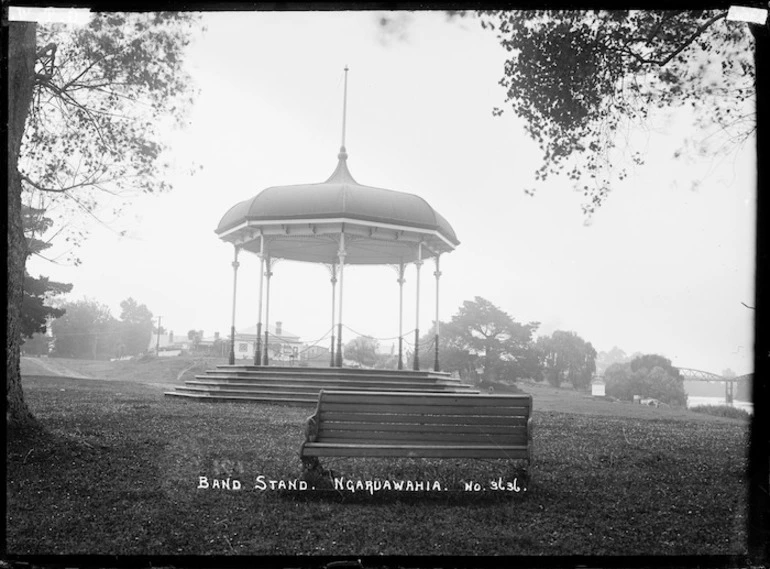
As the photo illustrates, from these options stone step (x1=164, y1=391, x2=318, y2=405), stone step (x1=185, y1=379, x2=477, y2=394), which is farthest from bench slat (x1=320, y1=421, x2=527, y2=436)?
stone step (x1=185, y1=379, x2=477, y2=394)

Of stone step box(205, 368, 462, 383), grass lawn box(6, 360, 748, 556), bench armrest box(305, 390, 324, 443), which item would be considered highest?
bench armrest box(305, 390, 324, 443)

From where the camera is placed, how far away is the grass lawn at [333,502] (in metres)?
4.34

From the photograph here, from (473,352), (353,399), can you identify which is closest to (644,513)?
(353,399)

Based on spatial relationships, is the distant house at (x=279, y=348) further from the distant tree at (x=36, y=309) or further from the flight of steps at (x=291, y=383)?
the distant tree at (x=36, y=309)

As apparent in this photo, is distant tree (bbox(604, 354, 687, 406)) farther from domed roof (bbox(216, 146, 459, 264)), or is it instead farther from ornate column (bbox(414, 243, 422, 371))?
domed roof (bbox(216, 146, 459, 264))

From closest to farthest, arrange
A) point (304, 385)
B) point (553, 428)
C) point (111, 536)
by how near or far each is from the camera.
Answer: point (111, 536) < point (553, 428) < point (304, 385)

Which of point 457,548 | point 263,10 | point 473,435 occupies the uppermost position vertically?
point 263,10

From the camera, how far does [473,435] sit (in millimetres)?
5395

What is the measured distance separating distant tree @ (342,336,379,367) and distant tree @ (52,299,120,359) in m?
10.2

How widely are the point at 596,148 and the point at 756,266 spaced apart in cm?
208

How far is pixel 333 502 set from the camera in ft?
16.3

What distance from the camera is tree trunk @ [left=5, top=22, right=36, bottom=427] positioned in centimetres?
568

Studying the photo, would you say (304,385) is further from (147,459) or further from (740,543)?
(740,543)

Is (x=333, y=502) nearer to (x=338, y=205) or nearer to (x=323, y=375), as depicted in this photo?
(x=323, y=375)
